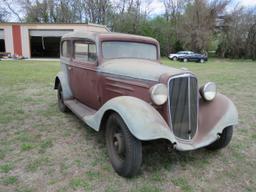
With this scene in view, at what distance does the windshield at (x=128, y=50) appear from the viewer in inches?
150

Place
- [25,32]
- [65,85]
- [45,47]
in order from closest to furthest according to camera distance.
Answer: [65,85]
[25,32]
[45,47]

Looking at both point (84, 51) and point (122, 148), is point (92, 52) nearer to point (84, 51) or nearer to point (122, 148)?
point (84, 51)

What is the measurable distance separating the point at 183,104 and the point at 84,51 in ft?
7.27

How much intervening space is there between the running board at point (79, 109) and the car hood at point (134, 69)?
0.81 metres

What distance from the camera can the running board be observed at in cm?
389

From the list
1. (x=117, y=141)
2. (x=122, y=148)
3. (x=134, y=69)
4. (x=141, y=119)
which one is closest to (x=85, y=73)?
(x=134, y=69)

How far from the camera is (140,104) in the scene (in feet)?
8.84

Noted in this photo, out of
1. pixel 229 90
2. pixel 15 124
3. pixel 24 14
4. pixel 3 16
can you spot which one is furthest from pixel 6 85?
pixel 3 16

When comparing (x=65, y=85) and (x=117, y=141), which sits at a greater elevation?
(x=65, y=85)

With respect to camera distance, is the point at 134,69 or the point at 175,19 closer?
the point at 134,69

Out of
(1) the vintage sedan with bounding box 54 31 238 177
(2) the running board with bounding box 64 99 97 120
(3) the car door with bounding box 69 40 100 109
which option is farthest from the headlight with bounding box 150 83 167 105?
(2) the running board with bounding box 64 99 97 120

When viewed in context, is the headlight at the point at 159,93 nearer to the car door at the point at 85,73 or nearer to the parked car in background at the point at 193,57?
the car door at the point at 85,73

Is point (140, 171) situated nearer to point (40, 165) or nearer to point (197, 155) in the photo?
point (197, 155)

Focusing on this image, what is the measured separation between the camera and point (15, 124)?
4359mm
